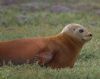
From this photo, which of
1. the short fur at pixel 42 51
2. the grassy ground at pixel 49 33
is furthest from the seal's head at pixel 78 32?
the grassy ground at pixel 49 33

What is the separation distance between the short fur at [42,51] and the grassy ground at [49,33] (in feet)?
1.04

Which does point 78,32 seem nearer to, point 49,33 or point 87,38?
point 87,38

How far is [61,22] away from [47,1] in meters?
6.93

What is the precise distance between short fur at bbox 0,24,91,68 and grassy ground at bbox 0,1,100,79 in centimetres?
32

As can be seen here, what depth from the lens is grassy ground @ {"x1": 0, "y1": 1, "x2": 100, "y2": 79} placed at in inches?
336

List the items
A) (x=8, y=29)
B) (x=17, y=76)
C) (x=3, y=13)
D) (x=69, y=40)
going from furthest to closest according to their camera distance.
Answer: (x=3, y=13), (x=8, y=29), (x=69, y=40), (x=17, y=76)

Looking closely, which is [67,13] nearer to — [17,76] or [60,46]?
[60,46]

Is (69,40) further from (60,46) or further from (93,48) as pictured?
(93,48)

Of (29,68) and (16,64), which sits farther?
(16,64)

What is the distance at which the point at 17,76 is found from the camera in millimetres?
8383

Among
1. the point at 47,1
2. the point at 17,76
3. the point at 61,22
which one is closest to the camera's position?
the point at 17,76

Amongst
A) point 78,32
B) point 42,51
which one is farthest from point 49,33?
point 42,51

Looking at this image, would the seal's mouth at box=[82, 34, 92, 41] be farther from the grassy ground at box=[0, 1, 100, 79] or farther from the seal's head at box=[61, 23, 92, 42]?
the grassy ground at box=[0, 1, 100, 79]

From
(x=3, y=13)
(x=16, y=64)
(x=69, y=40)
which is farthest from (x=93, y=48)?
(x=3, y=13)
